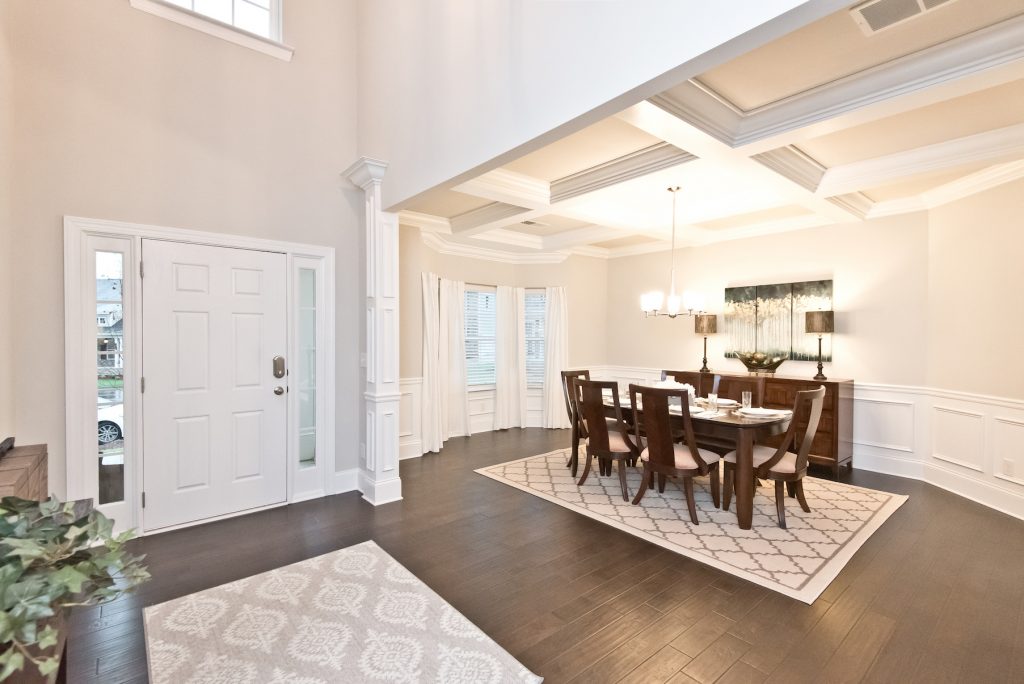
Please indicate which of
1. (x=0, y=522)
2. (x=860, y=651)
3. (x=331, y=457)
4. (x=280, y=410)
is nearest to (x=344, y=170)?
(x=280, y=410)

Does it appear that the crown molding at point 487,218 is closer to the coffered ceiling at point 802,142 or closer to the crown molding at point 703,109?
the coffered ceiling at point 802,142

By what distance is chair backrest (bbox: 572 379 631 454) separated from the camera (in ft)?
13.3

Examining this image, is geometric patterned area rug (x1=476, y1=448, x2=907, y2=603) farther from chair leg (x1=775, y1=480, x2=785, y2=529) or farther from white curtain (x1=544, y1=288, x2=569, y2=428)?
white curtain (x1=544, y1=288, x2=569, y2=428)

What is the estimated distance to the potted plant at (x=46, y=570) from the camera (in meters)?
0.76

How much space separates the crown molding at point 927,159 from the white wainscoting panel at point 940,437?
6.60 feet

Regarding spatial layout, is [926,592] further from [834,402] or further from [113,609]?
[113,609]

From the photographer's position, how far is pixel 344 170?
4.14m

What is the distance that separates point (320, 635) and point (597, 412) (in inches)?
105

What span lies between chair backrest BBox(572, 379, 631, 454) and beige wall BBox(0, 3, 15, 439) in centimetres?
385

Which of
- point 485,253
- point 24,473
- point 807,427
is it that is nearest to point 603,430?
point 807,427

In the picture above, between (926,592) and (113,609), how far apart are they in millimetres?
4394

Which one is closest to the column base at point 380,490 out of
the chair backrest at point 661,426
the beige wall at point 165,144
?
the beige wall at point 165,144

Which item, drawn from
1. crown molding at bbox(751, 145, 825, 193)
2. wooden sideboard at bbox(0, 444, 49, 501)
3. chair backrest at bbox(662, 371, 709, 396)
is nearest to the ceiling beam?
crown molding at bbox(751, 145, 825, 193)

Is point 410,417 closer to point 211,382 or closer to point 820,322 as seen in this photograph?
point 211,382
